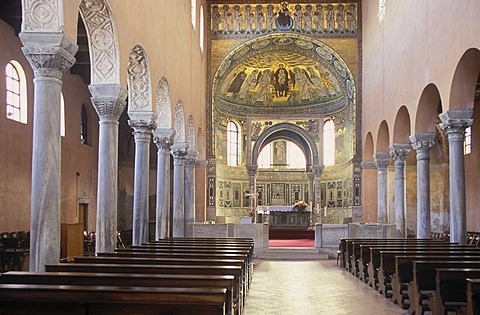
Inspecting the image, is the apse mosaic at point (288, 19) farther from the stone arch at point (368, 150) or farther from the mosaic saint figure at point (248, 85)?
the stone arch at point (368, 150)

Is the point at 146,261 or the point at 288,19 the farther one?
the point at 288,19

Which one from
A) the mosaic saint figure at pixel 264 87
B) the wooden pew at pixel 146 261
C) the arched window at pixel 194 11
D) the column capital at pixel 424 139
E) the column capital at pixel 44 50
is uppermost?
the arched window at pixel 194 11

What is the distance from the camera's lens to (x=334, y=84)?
116ft

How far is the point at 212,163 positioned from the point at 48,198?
23123 millimetres

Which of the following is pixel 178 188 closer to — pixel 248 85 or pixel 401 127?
pixel 401 127

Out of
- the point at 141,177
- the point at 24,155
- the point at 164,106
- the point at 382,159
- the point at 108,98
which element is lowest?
the point at 141,177

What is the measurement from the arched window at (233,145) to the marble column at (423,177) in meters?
18.7

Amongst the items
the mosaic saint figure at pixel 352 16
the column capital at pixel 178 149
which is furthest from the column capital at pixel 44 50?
the mosaic saint figure at pixel 352 16

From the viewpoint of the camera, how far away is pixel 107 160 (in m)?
14.1

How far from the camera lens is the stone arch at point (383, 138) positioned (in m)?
27.7

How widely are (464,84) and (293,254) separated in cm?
1164

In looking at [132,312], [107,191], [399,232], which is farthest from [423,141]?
[132,312]

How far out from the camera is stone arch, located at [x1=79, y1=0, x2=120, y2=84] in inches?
531

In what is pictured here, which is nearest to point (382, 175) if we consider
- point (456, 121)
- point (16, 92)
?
point (456, 121)
